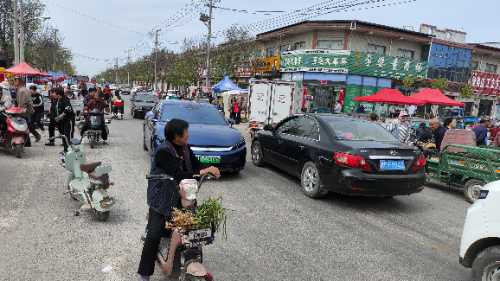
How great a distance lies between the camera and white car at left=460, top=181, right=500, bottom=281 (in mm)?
3461

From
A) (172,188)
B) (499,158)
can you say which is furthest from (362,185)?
(172,188)

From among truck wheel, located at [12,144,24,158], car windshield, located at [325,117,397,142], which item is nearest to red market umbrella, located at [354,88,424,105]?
car windshield, located at [325,117,397,142]

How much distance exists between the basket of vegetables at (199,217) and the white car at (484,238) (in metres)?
2.39

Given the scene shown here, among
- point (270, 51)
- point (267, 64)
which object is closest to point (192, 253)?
point (267, 64)

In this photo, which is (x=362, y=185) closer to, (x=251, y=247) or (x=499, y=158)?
(x=251, y=247)

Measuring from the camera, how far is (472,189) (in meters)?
7.96

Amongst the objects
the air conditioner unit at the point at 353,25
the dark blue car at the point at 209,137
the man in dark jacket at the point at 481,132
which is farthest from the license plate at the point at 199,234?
the air conditioner unit at the point at 353,25

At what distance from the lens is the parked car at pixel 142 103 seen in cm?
2236

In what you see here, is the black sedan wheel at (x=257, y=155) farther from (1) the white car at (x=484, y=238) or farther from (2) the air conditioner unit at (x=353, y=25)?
(2) the air conditioner unit at (x=353, y=25)

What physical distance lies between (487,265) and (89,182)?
15.9 ft

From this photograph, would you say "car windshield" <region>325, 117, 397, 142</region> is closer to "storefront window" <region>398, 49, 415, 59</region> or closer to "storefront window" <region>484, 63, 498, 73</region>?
"storefront window" <region>398, 49, 415, 59</region>

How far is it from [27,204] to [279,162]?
478cm

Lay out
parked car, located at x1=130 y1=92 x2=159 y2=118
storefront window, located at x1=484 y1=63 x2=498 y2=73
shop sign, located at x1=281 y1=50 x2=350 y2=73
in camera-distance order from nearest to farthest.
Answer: parked car, located at x1=130 y1=92 x2=159 y2=118
shop sign, located at x1=281 y1=50 x2=350 y2=73
storefront window, located at x1=484 y1=63 x2=498 y2=73

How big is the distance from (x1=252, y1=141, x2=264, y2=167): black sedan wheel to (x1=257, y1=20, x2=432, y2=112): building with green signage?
1678cm
